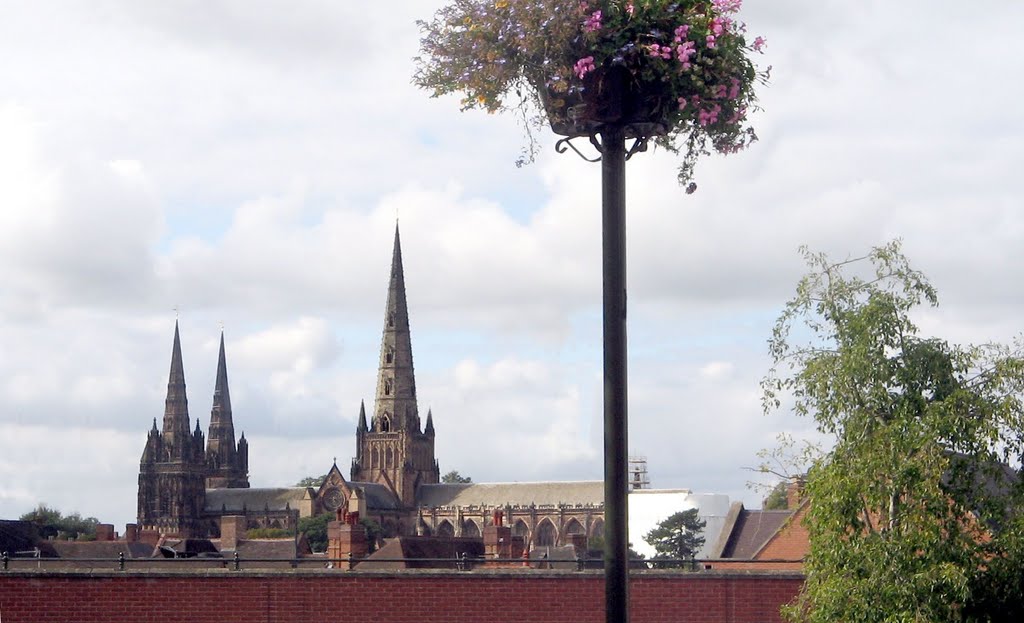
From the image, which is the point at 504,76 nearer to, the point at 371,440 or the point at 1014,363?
the point at 1014,363

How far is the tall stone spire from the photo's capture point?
153375 mm

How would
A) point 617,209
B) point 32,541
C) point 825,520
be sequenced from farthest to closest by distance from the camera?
point 32,541
point 825,520
point 617,209

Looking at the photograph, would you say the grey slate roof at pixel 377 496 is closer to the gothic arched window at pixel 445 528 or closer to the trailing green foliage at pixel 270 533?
the gothic arched window at pixel 445 528

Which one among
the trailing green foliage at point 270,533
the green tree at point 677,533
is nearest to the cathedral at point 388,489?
the trailing green foliage at point 270,533

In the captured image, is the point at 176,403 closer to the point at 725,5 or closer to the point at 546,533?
the point at 546,533

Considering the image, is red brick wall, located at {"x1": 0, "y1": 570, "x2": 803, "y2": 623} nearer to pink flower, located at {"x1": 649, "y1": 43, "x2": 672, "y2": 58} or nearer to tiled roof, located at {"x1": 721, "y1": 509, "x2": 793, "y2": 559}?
pink flower, located at {"x1": 649, "y1": 43, "x2": 672, "y2": 58}

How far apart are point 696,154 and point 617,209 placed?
90 cm

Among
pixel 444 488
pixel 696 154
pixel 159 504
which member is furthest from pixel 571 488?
pixel 696 154

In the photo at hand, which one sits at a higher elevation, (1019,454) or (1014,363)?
(1014,363)

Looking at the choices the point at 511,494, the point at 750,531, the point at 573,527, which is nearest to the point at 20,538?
the point at 750,531

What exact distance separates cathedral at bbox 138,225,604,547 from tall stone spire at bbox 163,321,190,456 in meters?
0.21

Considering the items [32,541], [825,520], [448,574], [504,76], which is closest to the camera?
[504,76]

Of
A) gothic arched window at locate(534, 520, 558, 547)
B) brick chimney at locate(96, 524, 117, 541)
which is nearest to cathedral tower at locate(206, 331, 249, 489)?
gothic arched window at locate(534, 520, 558, 547)

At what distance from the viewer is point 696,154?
241 inches
